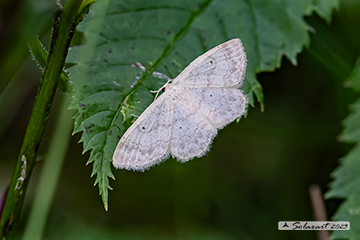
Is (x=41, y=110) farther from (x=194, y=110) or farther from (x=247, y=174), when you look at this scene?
(x=247, y=174)

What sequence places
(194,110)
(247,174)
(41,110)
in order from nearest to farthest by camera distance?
(41,110), (194,110), (247,174)

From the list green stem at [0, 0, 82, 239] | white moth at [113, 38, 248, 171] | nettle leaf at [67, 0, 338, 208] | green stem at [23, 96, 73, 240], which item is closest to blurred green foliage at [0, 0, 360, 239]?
green stem at [23, 96, 73, 240]

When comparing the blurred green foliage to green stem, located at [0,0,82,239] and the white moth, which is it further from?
green stem, located at [0,0,82,239]

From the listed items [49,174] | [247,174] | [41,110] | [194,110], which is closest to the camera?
[41,110]

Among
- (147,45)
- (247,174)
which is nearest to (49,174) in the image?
(147,45)

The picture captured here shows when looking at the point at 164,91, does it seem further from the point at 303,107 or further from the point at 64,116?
the point at 303,107

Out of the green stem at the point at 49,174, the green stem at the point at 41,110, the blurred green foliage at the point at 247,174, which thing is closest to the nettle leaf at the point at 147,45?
the green stem at the point at 41,110

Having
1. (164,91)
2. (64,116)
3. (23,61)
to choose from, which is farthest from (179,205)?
(23,61)

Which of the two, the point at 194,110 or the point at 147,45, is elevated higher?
the point at 147,45
